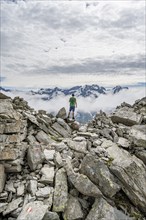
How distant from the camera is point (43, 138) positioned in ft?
68.3

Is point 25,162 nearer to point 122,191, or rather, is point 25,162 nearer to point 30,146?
point 30,146

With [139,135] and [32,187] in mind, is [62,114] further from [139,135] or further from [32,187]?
[32,187]

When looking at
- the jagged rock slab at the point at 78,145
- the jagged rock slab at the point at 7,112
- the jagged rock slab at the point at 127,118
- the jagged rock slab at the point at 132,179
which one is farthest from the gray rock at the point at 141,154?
the jagged rock slab at the point at 7,112

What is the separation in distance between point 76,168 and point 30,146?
3.79 meters

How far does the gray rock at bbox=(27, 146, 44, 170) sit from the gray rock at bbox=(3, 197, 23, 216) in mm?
2630

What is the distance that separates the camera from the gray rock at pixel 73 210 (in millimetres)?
13438

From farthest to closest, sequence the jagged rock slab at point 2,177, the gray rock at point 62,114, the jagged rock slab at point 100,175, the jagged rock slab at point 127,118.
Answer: the jagged rock slab at point 127,118
the gray rock at point 62,114
the jagged rock slab at point 100,175
the jagged rock slab at point 2,177

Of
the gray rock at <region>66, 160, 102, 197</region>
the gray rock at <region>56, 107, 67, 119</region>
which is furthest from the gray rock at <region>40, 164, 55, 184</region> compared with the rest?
the gray rock at <region>56, 107, 67, 119</region>

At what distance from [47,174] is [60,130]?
9582 mm

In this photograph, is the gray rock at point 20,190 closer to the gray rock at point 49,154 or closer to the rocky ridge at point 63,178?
the rocky ridge at point 63,178

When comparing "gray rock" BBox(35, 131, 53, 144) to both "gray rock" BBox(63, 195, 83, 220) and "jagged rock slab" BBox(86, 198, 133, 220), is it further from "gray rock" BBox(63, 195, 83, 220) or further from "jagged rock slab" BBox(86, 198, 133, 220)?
Result: "jagged rock slab" BBox(86, 198, 133, 220)

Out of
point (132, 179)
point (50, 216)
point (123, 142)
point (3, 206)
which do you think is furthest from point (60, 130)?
point (50, 216)

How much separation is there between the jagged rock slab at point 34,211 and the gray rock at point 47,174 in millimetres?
1701

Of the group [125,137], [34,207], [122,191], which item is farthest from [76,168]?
[125,137]
